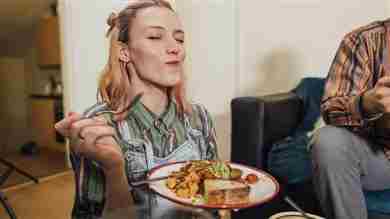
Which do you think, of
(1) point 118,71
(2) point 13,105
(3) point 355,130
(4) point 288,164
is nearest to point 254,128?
(4) point 288,164

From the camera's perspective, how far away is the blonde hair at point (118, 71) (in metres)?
0.62

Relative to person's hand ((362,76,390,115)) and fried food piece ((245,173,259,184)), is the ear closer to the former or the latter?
fried food piece ((245,173,259,184))

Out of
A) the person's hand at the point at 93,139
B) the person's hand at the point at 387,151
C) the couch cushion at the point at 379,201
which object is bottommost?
the couch cushion at the point at 379,201

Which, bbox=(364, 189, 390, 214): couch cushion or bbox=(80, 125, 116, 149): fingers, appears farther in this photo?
bbox=(364, 189, 390, 214): couch cushion

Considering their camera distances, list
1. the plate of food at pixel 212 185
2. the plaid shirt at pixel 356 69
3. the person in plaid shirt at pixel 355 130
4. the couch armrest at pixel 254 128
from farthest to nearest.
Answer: the couch armrest at pixel 254 128 < the plaid shirt at pixel 356 69 < the person in plaid shirt at pixel 355 130 < the plate of food at pixel 212 185

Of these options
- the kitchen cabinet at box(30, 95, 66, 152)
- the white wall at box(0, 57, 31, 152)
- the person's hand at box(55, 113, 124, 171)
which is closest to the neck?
the person's hand at box(55, 113, 124, 171)

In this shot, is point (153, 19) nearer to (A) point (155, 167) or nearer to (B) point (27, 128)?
Answer: (A) point (155, 167)

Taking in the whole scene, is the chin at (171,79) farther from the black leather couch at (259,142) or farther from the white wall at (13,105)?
the white wall at (13,105)

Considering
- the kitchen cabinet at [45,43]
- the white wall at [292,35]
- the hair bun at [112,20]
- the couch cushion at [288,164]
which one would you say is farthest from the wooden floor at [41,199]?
the white wall at [292,35]

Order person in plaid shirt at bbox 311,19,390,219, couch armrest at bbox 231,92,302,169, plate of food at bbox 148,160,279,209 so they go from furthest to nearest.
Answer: couch armrest at bbox 231,92,302,169, person in plaid shirt at bbox 311,19,390,219, plate of food at bbox 148,160,279,209

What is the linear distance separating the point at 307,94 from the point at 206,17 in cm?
51

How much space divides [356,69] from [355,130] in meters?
0.19

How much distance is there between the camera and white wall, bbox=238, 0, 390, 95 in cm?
152

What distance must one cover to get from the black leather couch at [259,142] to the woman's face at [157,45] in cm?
38
